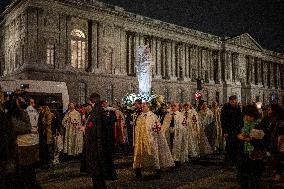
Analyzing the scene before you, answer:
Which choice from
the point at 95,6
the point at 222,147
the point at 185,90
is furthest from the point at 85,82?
the point at 222,147

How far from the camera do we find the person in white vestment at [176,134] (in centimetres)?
1220

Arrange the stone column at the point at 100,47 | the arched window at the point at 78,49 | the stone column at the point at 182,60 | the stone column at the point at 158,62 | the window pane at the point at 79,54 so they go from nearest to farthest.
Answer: the arched window at the point at 78,49, the window pane at the point at 79,54, the stone column at the point at 100,47, the stone column at the point at 158,62, the stone column at the point at 182,60

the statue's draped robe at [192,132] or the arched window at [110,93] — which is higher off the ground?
the arched window at [110,93]

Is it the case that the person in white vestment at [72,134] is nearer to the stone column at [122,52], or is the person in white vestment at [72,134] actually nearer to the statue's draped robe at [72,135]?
the statue's draped robe at [72,135]

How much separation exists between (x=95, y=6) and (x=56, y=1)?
534 cm

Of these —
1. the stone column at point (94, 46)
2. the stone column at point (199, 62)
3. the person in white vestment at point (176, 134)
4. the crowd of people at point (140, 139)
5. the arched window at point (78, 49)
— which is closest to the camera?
the crowd of people at point (140, 139)

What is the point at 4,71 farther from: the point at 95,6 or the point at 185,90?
the point at 185,90

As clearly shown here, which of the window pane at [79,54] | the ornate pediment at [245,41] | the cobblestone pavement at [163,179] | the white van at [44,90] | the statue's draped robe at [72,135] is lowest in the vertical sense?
the cobblestone pavement at [163,179]

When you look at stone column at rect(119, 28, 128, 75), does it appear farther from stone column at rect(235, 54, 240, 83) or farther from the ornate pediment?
stone column at rect(235, 54, 240, 83)

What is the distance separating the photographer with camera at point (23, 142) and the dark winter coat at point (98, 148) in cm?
107

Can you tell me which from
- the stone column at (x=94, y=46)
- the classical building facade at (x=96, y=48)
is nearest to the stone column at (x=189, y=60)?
the classical building facade at (x=96, y=48)

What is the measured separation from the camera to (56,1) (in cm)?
3869

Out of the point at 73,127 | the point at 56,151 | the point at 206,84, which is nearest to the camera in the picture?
the point at 56,151

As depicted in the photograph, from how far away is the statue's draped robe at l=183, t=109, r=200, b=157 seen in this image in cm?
1355
